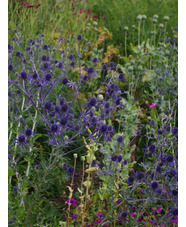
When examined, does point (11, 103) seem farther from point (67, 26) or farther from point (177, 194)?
point (67, 26)

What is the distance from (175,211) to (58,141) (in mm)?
748

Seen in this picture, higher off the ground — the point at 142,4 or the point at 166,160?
the point at 142,4

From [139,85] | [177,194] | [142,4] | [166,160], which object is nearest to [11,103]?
A: [166,160]

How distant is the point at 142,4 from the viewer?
570 cm

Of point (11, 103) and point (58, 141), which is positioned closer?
point (58, 141)

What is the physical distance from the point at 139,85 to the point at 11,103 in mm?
2142

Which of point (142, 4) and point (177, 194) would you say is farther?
point (142, 4)

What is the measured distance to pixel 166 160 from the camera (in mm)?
1868
